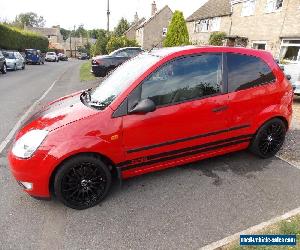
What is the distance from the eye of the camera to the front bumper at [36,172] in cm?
314

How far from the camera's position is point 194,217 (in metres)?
3.27

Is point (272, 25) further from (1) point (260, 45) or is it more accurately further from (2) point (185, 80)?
(2) point (185, 80)

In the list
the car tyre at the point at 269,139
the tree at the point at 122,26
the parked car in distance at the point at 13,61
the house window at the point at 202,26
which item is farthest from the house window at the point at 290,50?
the tree at the point at 122,26

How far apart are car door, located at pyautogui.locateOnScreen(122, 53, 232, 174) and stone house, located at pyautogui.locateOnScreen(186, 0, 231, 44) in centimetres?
2417

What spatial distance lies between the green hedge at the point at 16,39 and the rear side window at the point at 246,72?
103 ft

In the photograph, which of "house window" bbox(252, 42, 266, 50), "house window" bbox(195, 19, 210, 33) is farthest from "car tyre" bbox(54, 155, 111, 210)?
"house window" bbox(195, 19, 210, 33)

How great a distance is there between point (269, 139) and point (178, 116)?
1.86m

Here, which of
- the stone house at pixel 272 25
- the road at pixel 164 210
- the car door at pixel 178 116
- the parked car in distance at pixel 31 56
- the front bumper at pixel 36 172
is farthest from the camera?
the parked car in distance at pixel 31 56

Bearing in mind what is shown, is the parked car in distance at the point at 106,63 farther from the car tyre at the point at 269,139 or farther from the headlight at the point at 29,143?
the headlight at the point at 29,143

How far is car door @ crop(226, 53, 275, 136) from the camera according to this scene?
4035mm

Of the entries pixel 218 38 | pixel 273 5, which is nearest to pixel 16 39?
pixel 218 38

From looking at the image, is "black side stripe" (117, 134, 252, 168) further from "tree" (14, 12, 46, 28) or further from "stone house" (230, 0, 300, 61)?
"tree" (14, 12, 46, 28)

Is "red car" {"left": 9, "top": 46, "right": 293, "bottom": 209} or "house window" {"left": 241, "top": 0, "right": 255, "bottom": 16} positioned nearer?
"red car" {"left": 9, "top": 46, "right": 293, "bottom": 209}

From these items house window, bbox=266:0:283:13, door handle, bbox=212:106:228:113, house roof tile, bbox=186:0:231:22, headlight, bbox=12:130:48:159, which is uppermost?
house roof tile, bbox=186:0:231:22
